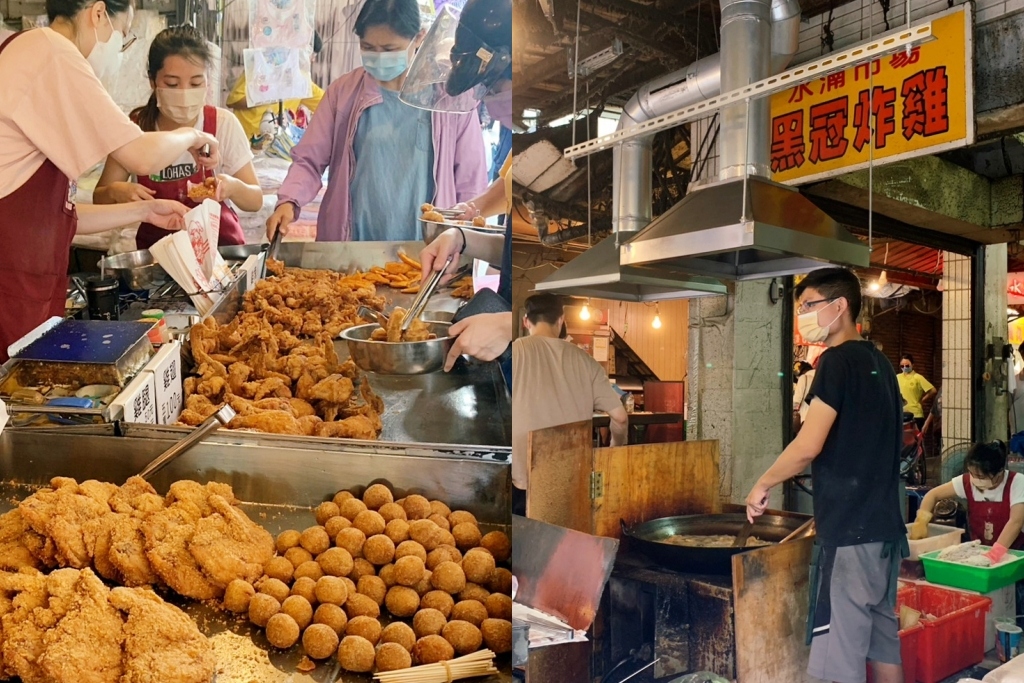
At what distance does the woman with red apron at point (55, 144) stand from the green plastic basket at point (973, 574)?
8.11 feet

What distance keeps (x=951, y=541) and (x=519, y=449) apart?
85 cm

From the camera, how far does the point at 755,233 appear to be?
1241 millimetres

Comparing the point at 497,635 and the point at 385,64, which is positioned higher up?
the point at 385,64

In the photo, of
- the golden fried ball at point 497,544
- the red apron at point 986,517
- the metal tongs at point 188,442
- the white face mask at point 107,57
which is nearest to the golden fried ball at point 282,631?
the golden fried ball at point 497,544

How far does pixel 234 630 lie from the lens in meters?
1.94

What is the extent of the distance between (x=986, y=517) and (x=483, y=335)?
A: 1.44 metres

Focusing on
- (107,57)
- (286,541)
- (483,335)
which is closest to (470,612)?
(286,541)

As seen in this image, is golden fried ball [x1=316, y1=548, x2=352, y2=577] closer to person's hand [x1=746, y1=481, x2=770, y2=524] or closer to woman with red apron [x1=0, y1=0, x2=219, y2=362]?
person's hand [x1=746, y1=481, x2=770, y2=524]

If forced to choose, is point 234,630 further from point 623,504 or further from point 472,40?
point 472,40

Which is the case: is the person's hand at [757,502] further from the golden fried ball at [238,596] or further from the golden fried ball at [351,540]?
the golden fried ball at [238,596]

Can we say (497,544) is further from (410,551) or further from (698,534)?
(698,534)

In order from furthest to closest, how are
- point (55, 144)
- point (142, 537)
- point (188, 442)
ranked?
point (55, 144) → point (188, 442) → point (142, 537)

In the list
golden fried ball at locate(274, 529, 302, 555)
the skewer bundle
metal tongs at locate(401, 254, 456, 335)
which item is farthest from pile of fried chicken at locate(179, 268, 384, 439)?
the skewer bundle

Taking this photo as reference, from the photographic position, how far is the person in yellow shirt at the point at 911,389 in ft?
4.21
